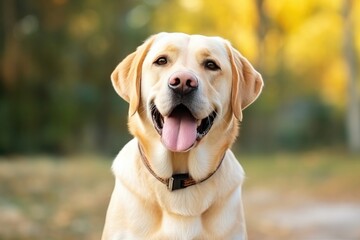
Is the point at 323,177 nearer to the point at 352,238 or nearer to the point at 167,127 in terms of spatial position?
the point at 352,238

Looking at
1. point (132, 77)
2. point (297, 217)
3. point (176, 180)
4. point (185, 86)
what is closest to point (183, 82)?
point (185, 86)

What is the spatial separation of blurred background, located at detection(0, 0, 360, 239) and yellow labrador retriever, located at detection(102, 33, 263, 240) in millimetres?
6230

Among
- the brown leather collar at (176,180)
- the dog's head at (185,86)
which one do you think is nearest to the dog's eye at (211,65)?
the dog's head at (185,86)

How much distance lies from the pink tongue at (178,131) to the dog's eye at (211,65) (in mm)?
218

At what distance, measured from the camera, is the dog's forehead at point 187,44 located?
8.60 feet

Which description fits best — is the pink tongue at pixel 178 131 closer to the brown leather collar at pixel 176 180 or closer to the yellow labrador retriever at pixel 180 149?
the yellow labrador retriever at pixel 180 149

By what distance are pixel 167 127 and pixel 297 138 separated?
811 cm

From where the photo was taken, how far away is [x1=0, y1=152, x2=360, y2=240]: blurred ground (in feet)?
22.5

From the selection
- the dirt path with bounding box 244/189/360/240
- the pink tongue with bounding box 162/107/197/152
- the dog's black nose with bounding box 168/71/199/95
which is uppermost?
the dog's black nose with bounding box 168/71/199/95

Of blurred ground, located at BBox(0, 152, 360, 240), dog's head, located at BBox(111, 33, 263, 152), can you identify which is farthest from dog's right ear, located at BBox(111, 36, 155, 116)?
blurred ground, located at BBox(0, 152, 360, 240)

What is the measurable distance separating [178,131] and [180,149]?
7 centimetres

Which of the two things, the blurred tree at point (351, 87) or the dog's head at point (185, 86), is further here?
the blurred tree at point (351, 87)

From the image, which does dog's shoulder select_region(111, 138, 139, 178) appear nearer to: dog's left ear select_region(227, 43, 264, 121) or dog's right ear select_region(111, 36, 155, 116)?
dog's right ear select_region(111, 36, 155, 116)

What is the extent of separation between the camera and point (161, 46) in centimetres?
263
